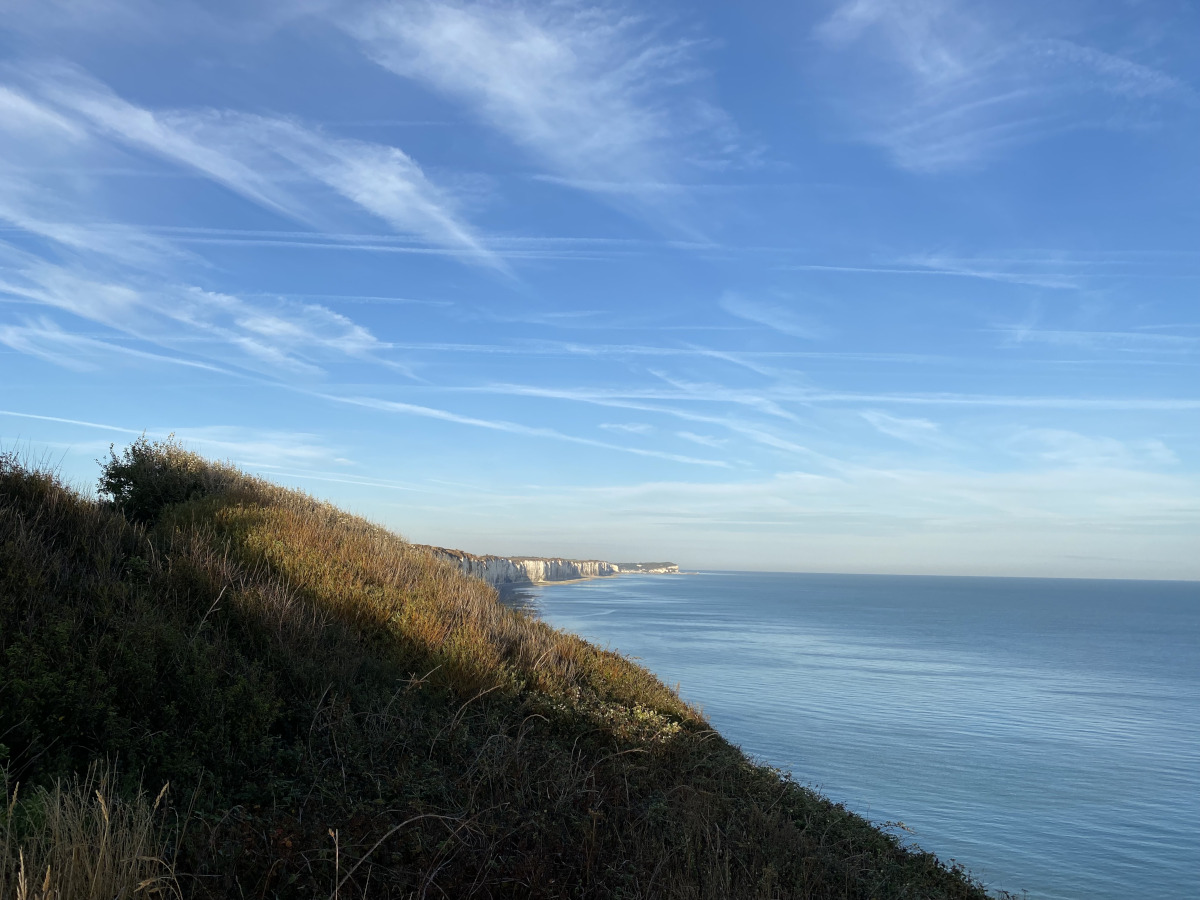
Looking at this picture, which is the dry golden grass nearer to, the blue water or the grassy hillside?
the grassy hillside

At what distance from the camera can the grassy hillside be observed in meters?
4.96

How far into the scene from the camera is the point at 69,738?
18.9 ft

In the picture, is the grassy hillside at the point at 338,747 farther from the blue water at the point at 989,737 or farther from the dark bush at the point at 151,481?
the blue water at the point at 989,737

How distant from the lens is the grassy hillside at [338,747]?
16.3ft

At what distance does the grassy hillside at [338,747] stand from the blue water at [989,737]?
12.3 meters

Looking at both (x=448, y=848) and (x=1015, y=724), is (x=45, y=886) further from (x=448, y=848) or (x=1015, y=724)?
(x=1015, y=724)

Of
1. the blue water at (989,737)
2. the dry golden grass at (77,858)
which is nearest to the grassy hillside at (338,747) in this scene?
the dry golden grass at (77,858)

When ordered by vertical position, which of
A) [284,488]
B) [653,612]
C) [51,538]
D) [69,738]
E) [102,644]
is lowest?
[653,612]

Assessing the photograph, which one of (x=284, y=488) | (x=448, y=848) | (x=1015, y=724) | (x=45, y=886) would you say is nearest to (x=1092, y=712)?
(x=1015, y=724)

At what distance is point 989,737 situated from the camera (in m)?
32.3

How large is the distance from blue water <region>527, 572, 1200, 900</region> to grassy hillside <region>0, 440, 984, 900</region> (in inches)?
483

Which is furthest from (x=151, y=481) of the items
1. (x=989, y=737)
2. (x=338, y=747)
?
(x=989, y=737)

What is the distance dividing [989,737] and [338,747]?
32.6 metres

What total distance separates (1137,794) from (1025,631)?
73.3 m
